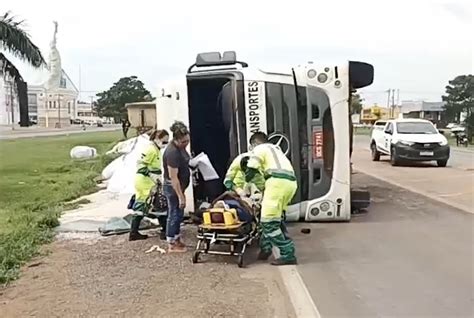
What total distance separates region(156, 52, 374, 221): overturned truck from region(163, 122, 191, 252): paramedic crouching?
2.11 metres

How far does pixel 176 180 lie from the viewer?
9.38 metres

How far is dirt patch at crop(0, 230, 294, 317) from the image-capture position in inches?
261

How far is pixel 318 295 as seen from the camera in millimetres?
7270

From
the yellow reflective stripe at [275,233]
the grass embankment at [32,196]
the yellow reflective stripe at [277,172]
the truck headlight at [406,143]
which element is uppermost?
the yellow reflective stripe at [277,172]

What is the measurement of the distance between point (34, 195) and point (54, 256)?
27.4ft

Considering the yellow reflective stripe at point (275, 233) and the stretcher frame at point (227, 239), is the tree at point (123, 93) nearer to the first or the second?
the stretcher frame at point (227, 239)

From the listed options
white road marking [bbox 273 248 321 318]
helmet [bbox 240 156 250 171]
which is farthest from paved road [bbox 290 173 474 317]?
helmet [bbox 240 156 250 171]

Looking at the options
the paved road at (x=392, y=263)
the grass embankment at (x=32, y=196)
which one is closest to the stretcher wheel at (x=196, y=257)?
the paved road at (x=392, y=263)

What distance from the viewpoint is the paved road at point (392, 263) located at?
270 inches

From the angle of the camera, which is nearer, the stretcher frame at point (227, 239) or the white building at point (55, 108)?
the stretcher frame at point (227, 239)

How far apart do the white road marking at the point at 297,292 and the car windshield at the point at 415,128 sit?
18.7 metres

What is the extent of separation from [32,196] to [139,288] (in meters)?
10.3

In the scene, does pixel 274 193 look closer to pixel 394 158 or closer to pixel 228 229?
pixel 228 229

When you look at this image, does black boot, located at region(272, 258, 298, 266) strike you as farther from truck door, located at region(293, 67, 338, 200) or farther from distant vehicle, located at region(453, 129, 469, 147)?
distant vehicle, located at region(453, 129, 469, 147)
